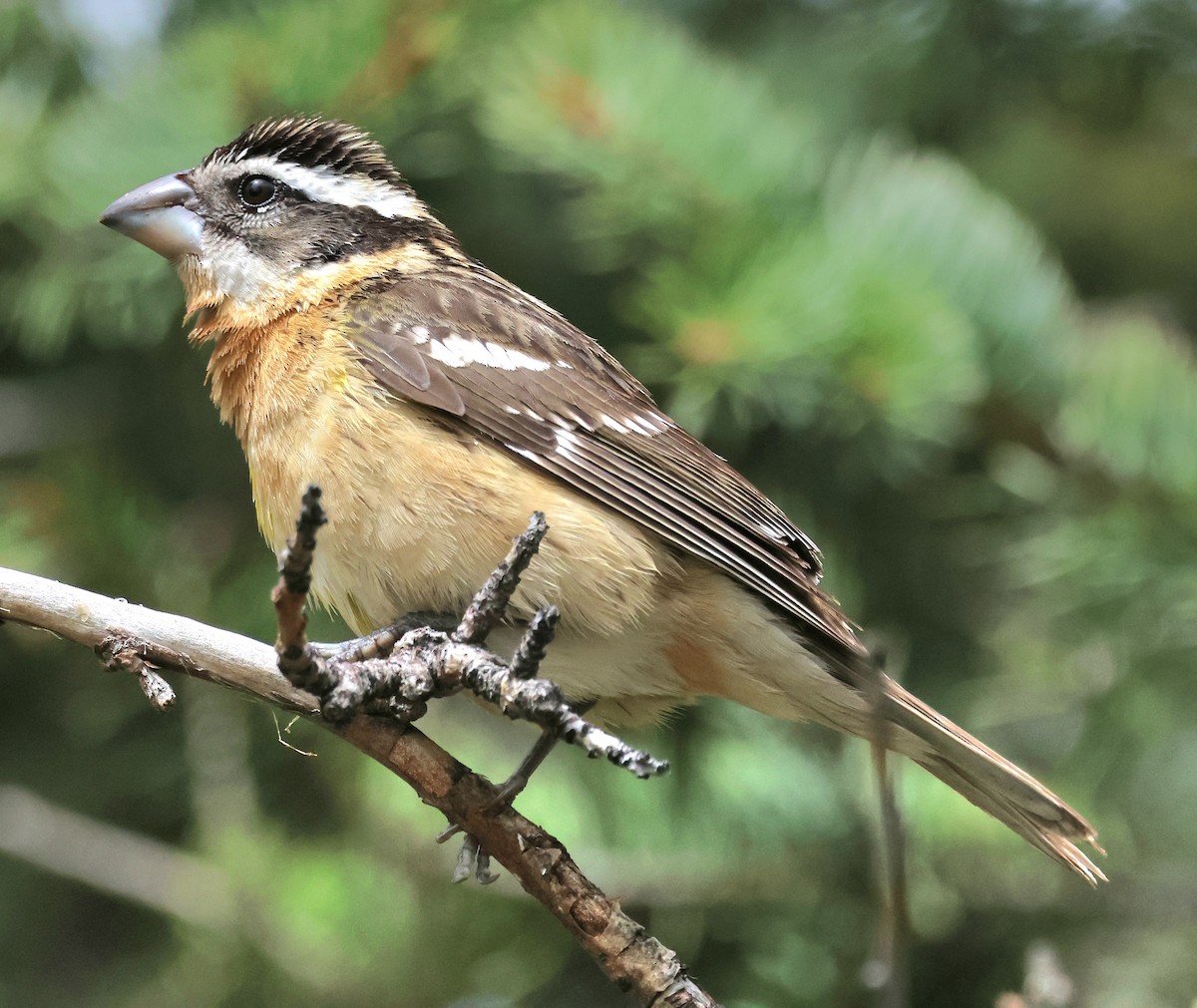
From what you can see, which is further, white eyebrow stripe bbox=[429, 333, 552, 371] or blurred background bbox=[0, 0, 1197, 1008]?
blurred background bbox=[0, 0, 1197, 1008]

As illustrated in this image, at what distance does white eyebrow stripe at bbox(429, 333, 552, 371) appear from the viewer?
10.0ft

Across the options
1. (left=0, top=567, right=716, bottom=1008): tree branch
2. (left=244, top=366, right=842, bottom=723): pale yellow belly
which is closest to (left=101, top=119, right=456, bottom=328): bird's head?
(left=244, top=366, right=842, bottom=723): pale yellow belly

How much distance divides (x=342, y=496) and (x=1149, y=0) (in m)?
3.05

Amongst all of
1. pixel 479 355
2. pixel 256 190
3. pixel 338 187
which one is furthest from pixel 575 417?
pixel 256 190

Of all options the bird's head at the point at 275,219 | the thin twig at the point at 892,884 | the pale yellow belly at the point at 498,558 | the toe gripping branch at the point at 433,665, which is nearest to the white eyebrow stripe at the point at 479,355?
the pale yellow belly at the point at 498,558

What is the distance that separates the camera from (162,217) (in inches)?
128

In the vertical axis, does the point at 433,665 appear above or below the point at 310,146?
below

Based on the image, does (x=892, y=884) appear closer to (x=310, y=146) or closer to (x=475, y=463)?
(x=475, y=463)

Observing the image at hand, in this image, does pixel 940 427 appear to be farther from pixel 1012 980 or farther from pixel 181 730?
pixel 181 730

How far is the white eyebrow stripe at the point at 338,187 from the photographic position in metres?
3.34

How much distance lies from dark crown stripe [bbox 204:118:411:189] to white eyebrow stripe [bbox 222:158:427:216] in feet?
0.05

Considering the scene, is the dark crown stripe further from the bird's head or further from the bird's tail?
the bird's tail

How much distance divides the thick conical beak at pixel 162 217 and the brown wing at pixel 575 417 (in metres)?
0.50

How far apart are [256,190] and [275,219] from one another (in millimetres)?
90
